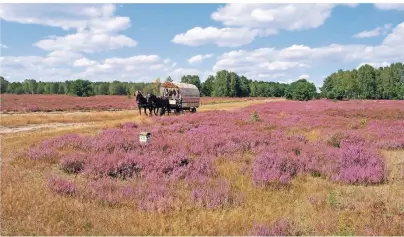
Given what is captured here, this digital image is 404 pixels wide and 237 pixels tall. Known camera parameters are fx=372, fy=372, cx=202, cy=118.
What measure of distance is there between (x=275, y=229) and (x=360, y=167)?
256 inches

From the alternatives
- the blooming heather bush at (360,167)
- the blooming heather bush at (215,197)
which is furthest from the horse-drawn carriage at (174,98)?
the blooming heather bush at (215,197)

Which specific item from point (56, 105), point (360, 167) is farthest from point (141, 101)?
point (56, 105)

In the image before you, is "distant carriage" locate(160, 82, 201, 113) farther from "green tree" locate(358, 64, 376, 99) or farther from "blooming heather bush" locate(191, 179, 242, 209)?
"green tree" locate(358, 64, 376, 99)

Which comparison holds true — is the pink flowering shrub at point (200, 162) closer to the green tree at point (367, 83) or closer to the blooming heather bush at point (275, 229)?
the blooming heather bush at point (275, 229)

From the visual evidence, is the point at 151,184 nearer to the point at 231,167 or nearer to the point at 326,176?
the point at 231,167

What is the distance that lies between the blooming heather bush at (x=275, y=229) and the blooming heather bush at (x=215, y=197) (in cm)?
154

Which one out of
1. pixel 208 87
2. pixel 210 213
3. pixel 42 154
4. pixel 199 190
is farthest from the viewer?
pixel 208 87

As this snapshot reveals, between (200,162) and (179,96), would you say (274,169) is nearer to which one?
(200,162)

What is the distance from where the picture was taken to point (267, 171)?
1112cm

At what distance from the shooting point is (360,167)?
12.1 metres

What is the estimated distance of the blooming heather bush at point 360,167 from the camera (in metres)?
11.1

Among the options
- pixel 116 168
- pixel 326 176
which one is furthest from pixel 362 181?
pixel 116 168

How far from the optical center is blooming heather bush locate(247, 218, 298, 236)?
22.0 feet

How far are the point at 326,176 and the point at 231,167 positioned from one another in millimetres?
3036
